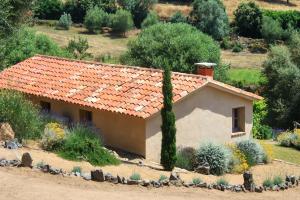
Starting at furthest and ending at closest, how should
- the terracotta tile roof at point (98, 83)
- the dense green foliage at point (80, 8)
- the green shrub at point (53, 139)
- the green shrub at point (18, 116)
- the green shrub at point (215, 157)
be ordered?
the dense green foliage at point (80, 8) → the terracotta tile roof at point (98, 83) → the green shrub at point (215, 157) → the green shrub at point (18, 116) → the green shrub at point (53, 139)

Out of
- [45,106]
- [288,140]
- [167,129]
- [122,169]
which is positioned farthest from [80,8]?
[122,169]

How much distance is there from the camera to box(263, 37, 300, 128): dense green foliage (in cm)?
3972

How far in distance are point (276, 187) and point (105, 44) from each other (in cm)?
5250

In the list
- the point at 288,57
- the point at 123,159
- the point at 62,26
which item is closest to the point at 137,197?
the point at 123,159

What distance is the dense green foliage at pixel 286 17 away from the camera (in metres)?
78.4

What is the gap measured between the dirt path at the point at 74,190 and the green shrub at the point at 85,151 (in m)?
→ 3.67

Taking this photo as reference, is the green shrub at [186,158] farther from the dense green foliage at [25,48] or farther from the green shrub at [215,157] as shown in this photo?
the dense green foliage at [25,48]

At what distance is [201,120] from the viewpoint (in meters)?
23.5

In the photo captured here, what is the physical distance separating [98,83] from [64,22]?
48211mm

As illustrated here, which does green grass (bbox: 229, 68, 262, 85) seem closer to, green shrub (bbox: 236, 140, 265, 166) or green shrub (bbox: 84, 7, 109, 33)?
green shrub (bbox: 84, 7, 109, 33)

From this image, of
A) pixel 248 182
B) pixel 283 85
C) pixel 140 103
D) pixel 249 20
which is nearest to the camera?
pixel 248 182

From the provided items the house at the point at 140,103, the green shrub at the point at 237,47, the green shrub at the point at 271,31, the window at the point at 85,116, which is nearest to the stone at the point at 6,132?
the house at the point at 140,103

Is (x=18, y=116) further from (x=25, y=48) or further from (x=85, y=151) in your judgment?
(x=25, y=48)

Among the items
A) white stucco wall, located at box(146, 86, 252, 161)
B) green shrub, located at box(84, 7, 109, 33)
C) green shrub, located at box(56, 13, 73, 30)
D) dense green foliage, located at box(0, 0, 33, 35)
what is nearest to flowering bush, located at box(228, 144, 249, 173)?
white stucco wall, located at box(146, 86, 252, 161)
